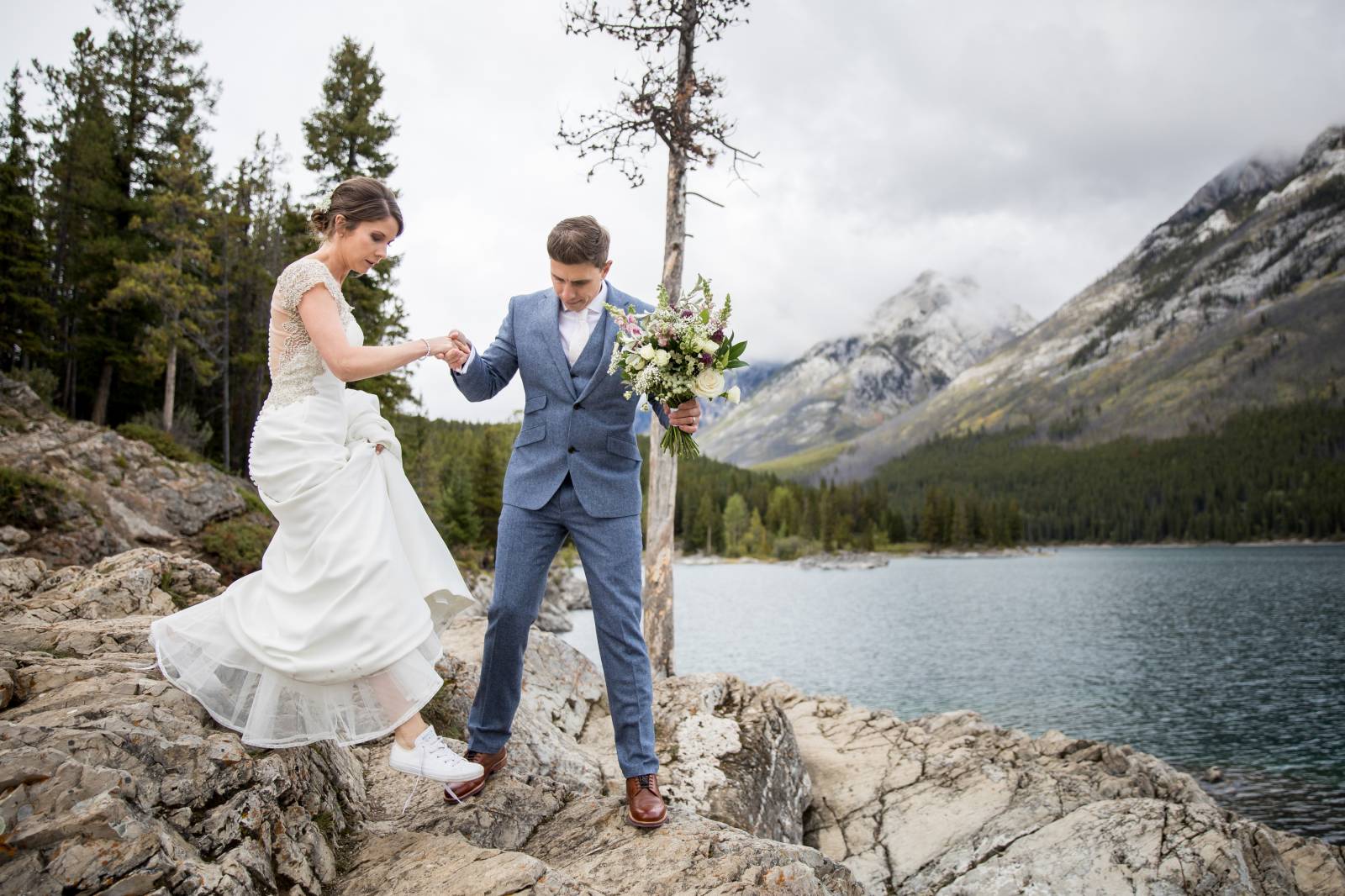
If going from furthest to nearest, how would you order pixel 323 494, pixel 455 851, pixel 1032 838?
pixel 1032 838 → pixel 323 494 → pixel 455 851

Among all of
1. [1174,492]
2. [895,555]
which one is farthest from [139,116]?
[1174,492]

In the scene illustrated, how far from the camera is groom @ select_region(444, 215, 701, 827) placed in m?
4.21

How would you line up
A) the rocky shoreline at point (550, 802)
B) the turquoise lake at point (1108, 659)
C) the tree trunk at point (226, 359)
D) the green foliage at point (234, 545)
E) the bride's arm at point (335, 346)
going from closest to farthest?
the rocky shoreline at point (550, 802)
the bride's arm at point (335, 346)
the green foliage at point (234, 545)
the turquoise lake at point (1108, 659)
the tree trunk at point (226, 359)

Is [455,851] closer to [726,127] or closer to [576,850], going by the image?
[576,850]

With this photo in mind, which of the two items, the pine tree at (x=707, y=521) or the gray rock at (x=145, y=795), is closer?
the gray rock at (x=145, y=795)

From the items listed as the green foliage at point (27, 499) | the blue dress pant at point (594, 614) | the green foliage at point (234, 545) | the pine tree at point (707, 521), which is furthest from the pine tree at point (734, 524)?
the blue dress pant at point (594, 614)

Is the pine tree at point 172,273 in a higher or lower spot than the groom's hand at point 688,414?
higher

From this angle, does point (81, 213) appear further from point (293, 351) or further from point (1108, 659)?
point (1108, 659)

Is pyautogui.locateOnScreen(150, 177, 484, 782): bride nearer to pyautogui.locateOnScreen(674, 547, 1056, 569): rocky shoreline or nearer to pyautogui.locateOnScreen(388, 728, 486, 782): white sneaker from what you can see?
pyautogui.locateOnScreen(388, 728, 486, 782): white sneaker

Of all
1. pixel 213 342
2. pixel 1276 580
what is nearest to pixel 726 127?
pixel 213 342

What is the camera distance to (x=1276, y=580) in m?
61.7

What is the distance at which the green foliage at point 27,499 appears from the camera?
11.2m

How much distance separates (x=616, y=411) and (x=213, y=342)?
115 ft

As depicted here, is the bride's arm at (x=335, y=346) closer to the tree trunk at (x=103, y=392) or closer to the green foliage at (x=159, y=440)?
the green foliage at (x=159, y=440)
